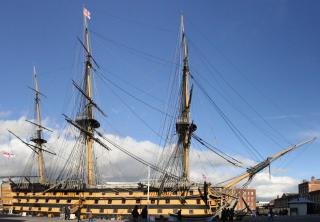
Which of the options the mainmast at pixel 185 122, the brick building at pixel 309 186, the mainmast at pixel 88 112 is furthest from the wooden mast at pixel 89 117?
the brick building at pixel 309 186

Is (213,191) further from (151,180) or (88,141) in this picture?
(88,141)

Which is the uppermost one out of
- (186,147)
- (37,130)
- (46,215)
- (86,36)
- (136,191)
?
(86,36)

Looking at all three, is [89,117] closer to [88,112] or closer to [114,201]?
[88,112]

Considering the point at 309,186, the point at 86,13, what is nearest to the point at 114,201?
the point at 86,13

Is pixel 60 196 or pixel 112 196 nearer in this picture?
pixel 112 196

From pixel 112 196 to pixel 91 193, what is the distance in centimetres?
375

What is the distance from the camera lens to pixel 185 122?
174 ft

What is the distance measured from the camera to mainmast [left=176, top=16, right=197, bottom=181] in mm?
51094

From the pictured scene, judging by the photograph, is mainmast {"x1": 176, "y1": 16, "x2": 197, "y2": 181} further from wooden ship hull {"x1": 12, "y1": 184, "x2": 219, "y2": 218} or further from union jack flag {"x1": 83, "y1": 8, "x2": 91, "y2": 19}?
union jack flag {"x1": 83, "y1": 8, "x2": 91, "y2": 19}

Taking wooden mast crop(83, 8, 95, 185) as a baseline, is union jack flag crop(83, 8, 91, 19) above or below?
above

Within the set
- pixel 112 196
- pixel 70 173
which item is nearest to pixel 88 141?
pixel 70 173

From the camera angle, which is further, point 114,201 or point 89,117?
point 89,117

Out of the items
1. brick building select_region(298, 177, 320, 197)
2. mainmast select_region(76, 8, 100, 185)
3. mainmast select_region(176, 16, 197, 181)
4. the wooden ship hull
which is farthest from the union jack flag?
brick building select_region(298, 177, 320, 197)

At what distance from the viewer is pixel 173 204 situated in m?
45.3
